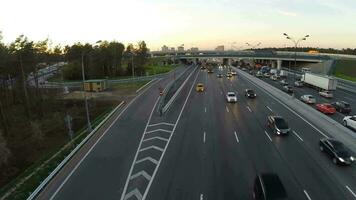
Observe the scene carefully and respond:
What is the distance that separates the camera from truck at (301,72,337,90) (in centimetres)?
6159

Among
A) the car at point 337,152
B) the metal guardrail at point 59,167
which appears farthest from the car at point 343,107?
the metal guardrail at point 59,167

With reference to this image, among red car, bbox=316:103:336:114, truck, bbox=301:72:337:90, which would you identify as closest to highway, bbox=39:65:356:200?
red car, bbox=316:103:336:114

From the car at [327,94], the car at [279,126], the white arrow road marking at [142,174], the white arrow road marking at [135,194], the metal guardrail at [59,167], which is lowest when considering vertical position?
the car at [327,94]

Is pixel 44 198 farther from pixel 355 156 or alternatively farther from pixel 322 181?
pixel 355 156

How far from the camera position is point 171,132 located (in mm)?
35750

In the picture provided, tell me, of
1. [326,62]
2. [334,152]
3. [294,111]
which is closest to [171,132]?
[334,152]

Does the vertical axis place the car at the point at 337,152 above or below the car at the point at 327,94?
above

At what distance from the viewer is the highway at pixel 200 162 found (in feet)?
70.7

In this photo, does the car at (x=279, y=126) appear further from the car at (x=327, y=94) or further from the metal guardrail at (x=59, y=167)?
the car at (x=327, y=94)

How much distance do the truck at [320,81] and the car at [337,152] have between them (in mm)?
37852

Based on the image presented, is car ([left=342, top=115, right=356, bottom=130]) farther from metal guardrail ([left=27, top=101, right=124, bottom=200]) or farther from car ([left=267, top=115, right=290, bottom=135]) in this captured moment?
metal guardrail ([left=27, top=101, right=124, bottom=200])

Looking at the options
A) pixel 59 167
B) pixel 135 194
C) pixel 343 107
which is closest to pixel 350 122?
pixel 343 107

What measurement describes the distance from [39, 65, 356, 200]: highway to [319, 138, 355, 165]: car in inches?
22.0

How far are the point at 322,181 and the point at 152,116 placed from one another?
25203 millimetres
